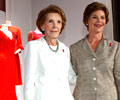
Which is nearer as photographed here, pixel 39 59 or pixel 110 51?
pixel 39 59

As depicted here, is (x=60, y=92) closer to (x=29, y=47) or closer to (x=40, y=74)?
(x=40, y=74)

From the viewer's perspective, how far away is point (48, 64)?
201 centimetres

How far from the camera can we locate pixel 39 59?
201 centimetres

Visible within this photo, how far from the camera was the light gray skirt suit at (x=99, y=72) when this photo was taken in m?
2.17

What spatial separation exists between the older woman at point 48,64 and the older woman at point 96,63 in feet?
0.52

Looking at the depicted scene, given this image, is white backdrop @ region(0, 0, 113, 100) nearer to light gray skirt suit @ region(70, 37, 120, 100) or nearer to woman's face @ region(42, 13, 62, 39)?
light gray skirt suit @ region(70, 37, 120, 100)

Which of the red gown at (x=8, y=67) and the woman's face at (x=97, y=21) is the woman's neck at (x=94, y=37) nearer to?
the woman's face at (x=97, y=21)

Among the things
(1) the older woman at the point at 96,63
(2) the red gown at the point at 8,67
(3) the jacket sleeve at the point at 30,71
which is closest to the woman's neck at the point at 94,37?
(1) the older woman at the point at 96,63

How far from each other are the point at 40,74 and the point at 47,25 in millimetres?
426

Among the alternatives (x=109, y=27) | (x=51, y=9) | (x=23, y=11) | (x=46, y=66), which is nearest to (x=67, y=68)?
(x=46, y=66)

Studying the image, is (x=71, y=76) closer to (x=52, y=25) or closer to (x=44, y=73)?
(x=44, y=73)

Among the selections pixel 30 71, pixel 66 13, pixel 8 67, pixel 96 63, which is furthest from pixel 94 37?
pixel 66 13

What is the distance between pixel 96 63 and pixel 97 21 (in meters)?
0.38

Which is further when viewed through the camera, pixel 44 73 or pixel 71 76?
pixel 71 76
